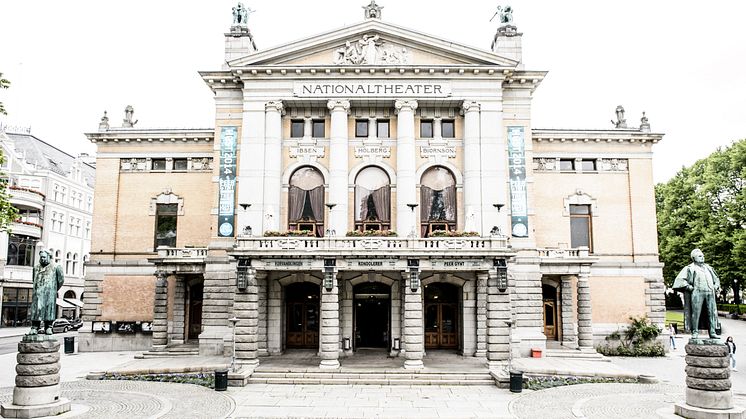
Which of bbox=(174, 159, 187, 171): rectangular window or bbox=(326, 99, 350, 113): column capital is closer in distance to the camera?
bbox=(326, 99, 350, 113): column capital

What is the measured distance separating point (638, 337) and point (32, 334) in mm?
32403

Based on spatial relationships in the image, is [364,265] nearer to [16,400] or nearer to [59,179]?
[16,400]

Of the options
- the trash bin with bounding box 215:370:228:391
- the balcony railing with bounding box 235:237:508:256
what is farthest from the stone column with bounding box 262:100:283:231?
the trash bin with bounding box 215:370:228:391

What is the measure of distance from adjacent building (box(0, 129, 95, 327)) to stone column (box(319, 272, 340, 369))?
3555 centimetres

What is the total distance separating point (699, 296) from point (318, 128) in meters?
22.1

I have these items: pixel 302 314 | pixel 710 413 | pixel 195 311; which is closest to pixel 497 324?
pixel 302 314

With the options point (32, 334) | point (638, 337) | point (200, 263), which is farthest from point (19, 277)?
point (638, 337)

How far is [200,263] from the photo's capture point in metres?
32.6

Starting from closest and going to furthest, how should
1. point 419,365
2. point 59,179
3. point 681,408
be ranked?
point 681,408 < point 419,365 < point 59,179

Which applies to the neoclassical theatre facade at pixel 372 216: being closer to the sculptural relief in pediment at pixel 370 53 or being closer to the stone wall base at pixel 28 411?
the sculptural relief in pediment at pixel 370 53

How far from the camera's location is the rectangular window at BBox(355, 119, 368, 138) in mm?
33188

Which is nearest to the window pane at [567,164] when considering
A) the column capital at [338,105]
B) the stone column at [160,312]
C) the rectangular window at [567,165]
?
the rectangular window at [567,165]

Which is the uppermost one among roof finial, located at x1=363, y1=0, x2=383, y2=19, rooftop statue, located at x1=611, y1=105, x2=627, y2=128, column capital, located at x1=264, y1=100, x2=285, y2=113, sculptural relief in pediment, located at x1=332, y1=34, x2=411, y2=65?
roof finial, located at x1=363, y1=0, x2=383, y2=19

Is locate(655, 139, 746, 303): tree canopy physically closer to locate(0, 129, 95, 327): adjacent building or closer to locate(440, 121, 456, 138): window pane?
locate(440, 121, 456, 138): window pane
